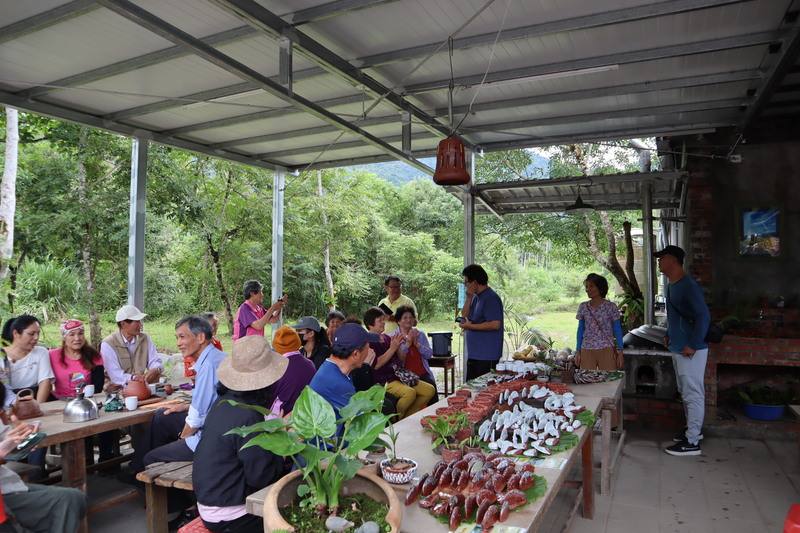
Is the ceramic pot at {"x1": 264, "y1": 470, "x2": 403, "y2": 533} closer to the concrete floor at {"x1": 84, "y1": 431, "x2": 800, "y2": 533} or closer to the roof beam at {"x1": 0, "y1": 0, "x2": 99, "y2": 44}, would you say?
the concrete floor at {"x1": 84, "y1": 431, "x2": 800, "y2": 533}

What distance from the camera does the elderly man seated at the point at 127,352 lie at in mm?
4297

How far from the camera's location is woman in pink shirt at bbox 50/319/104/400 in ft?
13.1

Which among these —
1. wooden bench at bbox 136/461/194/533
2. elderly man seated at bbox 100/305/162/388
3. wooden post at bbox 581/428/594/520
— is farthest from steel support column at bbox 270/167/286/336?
wooden post at bbox 581/428/594/520

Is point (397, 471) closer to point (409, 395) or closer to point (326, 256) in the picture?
point (409, 395)

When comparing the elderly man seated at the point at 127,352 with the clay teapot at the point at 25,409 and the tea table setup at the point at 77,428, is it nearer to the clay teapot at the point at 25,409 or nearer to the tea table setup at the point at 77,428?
the tea table setup at the point at 77,428

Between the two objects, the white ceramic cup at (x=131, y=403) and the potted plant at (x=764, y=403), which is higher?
the white ceramic cup at (x=131, y=403)

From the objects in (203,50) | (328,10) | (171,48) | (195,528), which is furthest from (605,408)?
(171,48)

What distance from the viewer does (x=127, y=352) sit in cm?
441

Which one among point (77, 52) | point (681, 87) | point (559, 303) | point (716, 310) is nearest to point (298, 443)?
point (77, 52)

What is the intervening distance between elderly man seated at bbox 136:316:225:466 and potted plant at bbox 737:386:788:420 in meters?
5.13

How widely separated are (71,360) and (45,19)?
2352 mm

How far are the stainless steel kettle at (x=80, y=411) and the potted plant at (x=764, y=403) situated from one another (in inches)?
228

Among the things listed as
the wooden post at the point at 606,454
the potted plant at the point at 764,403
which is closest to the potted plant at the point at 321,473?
the wooden post at the point at 606,454

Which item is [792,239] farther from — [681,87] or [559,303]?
[559,303]
